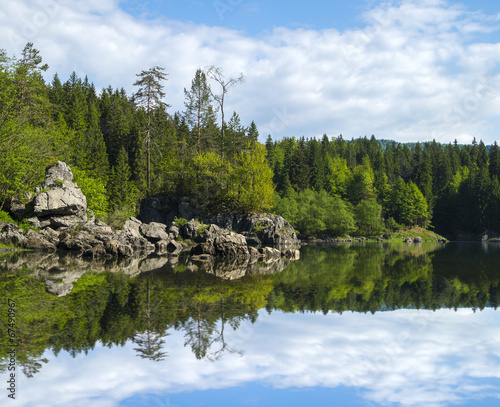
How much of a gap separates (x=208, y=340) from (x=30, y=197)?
107 ft

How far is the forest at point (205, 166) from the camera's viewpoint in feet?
150

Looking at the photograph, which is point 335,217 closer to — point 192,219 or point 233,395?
point 192,219

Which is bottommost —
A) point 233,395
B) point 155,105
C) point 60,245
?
point 233,395

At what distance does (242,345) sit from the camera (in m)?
9.55

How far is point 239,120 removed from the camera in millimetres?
85125

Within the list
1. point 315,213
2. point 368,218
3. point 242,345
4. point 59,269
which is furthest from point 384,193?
point 242,345

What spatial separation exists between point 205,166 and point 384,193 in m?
73.9

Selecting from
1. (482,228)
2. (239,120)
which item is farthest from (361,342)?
(482,228)

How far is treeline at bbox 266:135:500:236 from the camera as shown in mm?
88375

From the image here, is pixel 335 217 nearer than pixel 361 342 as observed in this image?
No

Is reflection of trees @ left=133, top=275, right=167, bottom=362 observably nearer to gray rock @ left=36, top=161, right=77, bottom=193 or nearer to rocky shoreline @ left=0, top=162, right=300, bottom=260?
rocky shoreline @ left=0, top=162, right=300, bottom=260

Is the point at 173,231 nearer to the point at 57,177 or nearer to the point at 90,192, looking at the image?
the point at 90,192

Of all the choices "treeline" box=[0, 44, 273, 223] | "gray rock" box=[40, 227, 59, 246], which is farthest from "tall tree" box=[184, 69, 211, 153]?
"gray rock" box=[40, 227, 59, 246]

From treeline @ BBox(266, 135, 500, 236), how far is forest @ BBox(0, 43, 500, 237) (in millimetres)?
292
